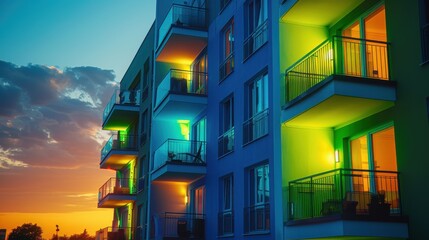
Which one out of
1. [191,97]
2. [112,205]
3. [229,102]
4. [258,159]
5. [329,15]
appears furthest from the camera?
[112,205]

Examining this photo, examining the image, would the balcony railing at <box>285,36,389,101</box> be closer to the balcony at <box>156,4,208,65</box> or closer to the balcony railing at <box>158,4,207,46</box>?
the balcony at <box>156,4,208,65</box>

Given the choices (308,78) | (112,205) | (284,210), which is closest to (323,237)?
(284,210)

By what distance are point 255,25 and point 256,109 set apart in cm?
310

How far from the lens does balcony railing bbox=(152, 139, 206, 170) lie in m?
23.9

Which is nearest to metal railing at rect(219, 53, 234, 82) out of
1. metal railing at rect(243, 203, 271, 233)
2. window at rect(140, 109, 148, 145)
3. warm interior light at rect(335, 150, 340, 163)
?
metal railing at rect(243, 203, 271, 233)

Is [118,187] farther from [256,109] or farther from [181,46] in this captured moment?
[256,109]

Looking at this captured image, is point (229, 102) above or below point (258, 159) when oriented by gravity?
above

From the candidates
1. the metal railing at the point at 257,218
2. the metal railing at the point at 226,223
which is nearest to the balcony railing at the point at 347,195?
the metal railing at the point at 257,218

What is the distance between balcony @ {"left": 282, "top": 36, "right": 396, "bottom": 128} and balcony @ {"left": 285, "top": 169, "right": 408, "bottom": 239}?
1.63 m

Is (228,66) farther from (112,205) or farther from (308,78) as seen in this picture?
(112,205)

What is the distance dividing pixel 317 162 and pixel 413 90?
13.7ft

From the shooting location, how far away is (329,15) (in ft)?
56.3

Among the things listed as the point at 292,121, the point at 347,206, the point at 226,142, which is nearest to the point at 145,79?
the point at 226,142

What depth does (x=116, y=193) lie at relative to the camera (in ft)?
110
